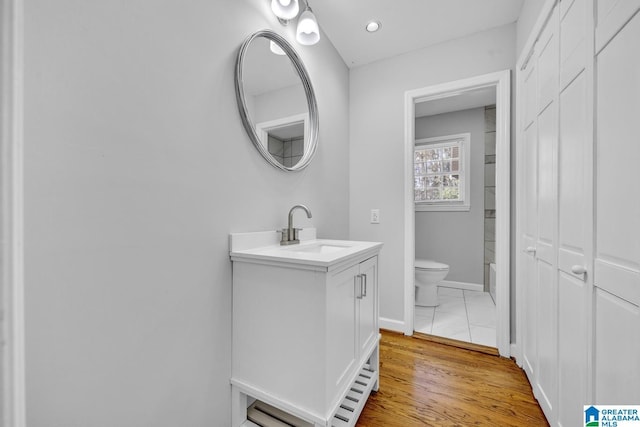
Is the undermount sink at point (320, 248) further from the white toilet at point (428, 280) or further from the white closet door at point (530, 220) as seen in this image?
the white toilet at point (428, 280)

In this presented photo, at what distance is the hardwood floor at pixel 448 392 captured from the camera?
1.28 m

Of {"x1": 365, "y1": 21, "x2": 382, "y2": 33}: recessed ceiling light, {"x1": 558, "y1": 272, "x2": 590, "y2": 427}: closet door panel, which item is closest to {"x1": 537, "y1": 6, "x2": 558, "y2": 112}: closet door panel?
{"x1": 558, "y1": 272, "x2": 590, "y2": 427}: closet door panel

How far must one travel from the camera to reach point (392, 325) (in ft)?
7.41

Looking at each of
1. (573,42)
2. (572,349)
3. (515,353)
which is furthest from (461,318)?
(573,42)

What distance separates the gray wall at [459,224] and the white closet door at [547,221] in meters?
2.16

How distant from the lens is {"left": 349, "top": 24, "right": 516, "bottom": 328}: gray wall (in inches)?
81.9

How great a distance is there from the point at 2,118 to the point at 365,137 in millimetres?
2317

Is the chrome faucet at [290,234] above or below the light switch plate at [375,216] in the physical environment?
below

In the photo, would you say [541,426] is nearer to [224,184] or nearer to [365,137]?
[224,184]

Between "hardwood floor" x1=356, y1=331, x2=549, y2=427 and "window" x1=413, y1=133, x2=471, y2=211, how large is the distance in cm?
208

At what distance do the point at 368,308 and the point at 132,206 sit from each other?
44.5 inches

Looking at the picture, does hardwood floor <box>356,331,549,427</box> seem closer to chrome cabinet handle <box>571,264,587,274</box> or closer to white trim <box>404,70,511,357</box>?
white trim <box>404,70,511,357</box>

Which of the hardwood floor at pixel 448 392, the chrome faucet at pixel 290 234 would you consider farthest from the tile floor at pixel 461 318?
the chrome faucet at pixel 290 234

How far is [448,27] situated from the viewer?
1917 mm
